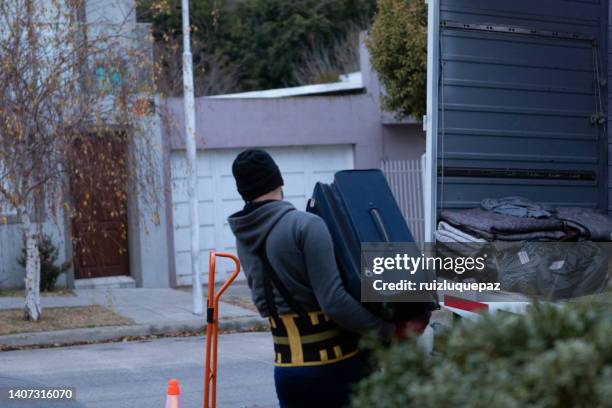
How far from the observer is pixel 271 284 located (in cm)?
379

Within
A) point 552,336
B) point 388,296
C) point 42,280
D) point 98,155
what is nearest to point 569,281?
point 388,296

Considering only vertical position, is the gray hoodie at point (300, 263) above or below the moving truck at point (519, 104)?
below

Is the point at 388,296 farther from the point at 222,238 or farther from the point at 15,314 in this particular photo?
the point at 222,238

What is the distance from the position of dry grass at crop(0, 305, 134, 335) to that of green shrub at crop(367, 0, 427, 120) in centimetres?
604

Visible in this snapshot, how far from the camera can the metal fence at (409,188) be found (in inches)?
629

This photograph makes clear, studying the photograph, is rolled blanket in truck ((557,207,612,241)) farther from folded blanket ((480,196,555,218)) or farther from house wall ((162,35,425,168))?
house wall ((162,35,425,168))

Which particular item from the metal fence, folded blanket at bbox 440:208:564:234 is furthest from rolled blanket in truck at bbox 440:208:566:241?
the metal fence

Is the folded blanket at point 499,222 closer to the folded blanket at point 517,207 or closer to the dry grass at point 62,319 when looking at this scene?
the folded blanket at point 517,207

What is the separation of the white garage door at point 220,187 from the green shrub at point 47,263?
213 centimetres

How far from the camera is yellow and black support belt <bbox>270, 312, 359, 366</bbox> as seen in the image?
375 centimetres

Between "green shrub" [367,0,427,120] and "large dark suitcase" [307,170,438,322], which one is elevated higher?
"green shrub" [367,0,427,120]

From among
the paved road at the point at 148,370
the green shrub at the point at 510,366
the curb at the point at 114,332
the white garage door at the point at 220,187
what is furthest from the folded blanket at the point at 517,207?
the white garage door at the point at 220,187

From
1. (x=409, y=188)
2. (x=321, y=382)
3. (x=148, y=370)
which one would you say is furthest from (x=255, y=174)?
(x=409, y=188)

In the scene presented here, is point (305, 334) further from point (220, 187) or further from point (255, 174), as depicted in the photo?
point (220, 187)
